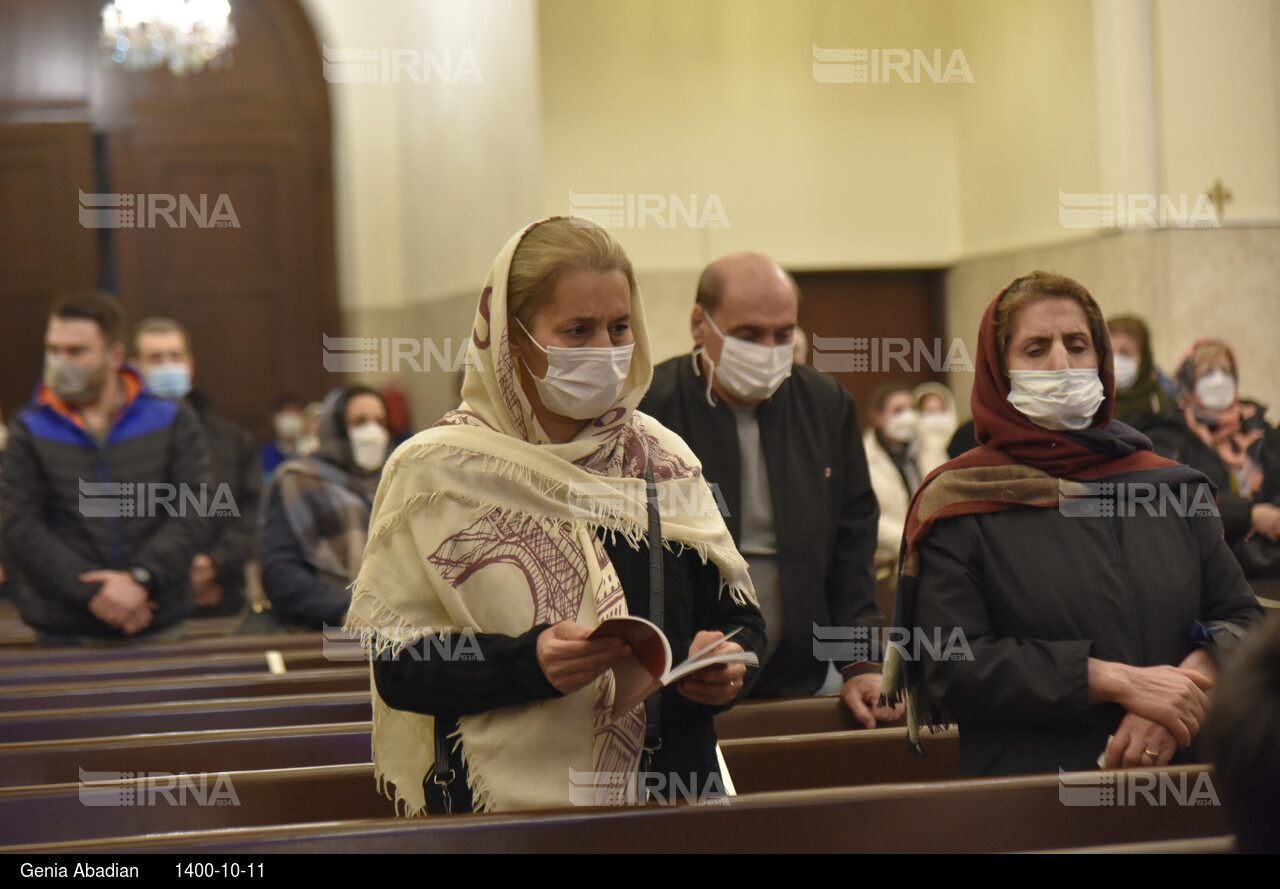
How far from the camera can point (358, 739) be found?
8.90ft

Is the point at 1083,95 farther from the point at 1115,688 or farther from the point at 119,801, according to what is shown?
the point at 119,801

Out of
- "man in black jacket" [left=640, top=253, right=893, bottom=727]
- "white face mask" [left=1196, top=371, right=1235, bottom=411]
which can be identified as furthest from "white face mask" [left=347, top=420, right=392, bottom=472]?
"white face mask" [left=1196, top=371, right=1235, bottom=411]

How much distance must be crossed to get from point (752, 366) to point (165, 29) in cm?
709

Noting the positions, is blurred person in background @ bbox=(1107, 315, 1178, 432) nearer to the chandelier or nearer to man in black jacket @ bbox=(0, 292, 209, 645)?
man in black jacket @ bbox=(0, 292, 209, 645)

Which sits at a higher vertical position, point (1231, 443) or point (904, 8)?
point (904, 8)

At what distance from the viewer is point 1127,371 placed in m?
4.87

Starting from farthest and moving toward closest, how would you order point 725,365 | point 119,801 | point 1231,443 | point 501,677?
point 1231,443
point 725,365
point 119,801
point 501,677

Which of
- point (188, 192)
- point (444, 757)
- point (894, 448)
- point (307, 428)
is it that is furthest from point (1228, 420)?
point (188, 192)

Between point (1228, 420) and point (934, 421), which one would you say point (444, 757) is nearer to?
point (1228, 420)

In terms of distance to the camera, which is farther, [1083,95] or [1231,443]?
[1083,95]

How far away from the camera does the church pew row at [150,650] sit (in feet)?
12.4

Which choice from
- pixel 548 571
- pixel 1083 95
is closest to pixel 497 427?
pixel 548 571

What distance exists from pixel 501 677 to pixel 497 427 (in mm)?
393

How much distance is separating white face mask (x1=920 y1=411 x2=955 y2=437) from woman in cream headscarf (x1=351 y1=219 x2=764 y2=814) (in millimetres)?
6013
